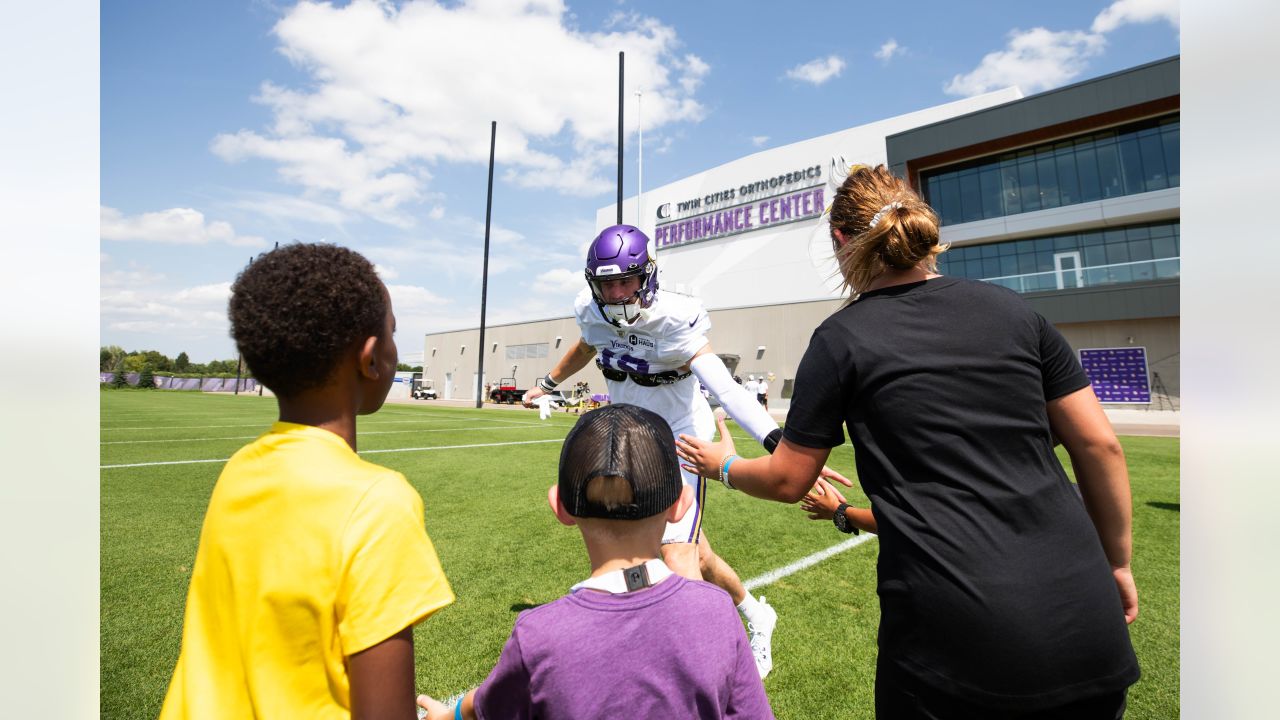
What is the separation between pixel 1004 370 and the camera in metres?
1.76

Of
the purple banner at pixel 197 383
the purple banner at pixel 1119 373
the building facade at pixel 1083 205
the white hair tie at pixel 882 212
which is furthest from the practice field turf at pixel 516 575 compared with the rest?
the purple banner at pixel 197 383

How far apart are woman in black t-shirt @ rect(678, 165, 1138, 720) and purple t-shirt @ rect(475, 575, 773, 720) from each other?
546 millimetres

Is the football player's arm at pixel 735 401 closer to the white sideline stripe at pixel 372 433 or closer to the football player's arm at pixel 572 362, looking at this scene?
the football player's arm at pixel 572 362

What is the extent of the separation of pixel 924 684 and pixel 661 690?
743 mm

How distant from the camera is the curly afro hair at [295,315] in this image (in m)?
1.55

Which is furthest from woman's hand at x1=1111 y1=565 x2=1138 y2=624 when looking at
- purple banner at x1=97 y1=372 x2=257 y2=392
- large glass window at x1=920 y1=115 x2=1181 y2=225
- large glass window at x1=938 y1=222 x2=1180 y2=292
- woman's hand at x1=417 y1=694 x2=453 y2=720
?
purple banner at x1=97 y1=372 x2=257 y2=392

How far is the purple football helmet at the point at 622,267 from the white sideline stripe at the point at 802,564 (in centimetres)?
251

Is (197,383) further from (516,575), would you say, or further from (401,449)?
(516,575)

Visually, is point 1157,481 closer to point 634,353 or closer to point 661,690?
point 634,353

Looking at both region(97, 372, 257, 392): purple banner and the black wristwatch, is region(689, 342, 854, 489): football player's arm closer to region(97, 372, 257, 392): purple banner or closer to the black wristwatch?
the black wristwatch
